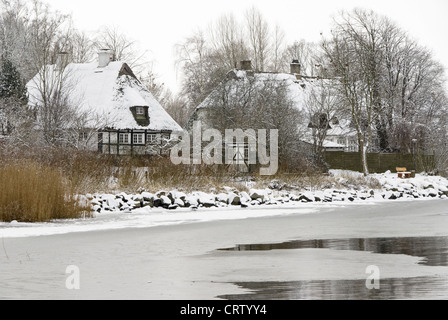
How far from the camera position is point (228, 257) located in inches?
501

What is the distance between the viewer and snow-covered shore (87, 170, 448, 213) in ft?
80.7

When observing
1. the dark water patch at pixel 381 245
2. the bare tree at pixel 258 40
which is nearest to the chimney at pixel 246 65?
the bare tree at pixel 258 40

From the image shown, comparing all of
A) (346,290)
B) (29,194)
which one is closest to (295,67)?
(29,194)

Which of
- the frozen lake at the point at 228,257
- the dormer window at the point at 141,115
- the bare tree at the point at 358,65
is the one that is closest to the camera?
the frozen lake at the point at 228,257

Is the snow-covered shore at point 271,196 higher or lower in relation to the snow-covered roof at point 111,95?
lower

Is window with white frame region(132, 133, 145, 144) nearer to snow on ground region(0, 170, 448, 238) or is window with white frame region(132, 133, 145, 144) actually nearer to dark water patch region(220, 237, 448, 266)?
snow on ground region(0, 170, 448, 238)

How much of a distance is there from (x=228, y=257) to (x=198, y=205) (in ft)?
44.4

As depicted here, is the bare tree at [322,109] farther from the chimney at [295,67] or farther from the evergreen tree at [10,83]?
the evergreen tree at [10,83]

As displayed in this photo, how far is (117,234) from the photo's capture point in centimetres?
1708

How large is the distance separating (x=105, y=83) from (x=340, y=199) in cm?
3094

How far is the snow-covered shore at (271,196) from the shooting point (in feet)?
80.7

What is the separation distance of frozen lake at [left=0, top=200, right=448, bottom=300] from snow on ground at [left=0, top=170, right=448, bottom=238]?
0.58ft

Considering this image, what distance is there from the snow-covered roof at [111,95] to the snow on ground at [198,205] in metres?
24.2

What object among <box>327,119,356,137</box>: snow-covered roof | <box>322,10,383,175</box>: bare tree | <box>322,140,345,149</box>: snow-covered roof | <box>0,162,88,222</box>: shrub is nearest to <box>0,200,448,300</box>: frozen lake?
<box>0,162,88,222</box>: shrub
